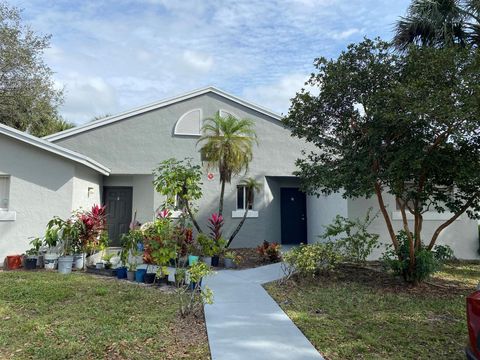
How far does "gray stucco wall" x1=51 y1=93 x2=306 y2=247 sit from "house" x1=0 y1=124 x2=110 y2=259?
2.51m

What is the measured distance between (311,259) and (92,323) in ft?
15.8

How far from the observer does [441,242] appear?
11945mm

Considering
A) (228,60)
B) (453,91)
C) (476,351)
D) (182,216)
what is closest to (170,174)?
(182,216)

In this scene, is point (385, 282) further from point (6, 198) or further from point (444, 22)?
point (6, 198)

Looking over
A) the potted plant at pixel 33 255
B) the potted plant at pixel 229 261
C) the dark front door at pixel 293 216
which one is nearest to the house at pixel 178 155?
the dark front door at pixel 293 216

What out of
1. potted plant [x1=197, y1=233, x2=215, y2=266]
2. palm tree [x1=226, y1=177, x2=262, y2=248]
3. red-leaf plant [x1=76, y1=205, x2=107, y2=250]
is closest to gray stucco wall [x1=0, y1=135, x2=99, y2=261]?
red-leaf plant [x1=76, y1=205, x2=107, y2=250]

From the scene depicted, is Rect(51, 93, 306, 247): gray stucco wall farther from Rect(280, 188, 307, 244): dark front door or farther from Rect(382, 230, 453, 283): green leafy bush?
Rect(382, 230, 453, 283): green leafy bush

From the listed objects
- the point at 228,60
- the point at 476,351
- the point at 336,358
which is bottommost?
the point at 336,358

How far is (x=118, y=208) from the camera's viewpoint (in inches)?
549

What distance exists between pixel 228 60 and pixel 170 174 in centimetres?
771

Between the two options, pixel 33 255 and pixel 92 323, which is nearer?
pixel 92 323

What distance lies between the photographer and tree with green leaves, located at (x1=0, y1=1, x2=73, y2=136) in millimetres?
18375

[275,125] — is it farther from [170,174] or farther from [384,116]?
[170,174]

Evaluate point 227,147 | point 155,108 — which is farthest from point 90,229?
point 155,108
